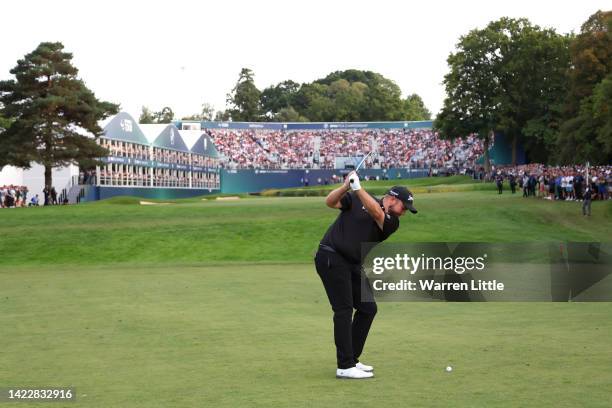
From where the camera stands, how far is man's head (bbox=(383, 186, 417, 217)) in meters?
10.1

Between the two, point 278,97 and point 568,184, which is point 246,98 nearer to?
point 278,97

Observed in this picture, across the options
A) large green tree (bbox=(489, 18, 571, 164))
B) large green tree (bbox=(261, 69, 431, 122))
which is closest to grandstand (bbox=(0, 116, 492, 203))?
large green tree (bbox=(489, 18, 571, 164))

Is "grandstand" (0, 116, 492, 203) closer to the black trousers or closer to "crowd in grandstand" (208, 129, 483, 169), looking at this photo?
"crowd in grandstand" (208, 129, 483, 169)

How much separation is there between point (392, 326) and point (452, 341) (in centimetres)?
222

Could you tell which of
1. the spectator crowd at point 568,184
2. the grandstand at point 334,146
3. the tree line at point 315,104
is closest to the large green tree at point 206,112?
the tree line at point 315,104

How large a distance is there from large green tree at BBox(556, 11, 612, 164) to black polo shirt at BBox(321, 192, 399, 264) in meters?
67.3

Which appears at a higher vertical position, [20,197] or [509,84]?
[509,84]

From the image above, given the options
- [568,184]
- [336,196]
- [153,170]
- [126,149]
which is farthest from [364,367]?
[153,170]

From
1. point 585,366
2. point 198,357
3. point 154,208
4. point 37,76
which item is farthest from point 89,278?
point 37,76

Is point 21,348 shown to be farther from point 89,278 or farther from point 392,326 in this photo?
point 89,278

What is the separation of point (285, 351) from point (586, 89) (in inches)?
3069

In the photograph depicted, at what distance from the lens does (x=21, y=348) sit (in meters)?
12.8

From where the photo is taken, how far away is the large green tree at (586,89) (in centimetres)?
7550

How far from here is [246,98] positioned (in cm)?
17975
